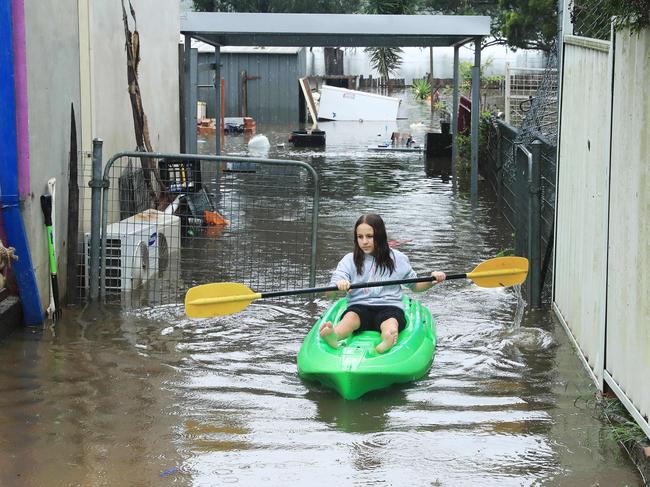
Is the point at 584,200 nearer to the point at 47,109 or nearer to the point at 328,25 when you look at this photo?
the point at 47,109

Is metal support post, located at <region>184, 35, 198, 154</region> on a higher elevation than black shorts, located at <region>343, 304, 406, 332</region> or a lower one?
higher

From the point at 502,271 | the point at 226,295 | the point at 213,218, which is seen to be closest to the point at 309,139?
the point at 213,218

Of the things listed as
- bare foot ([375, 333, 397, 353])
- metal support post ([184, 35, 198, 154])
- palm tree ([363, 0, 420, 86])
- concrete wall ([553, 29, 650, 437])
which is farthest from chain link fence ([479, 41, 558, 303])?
palm tree ([363, 0, 420, 86])

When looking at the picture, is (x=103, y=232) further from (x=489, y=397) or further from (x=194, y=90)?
(x=194, y=90)

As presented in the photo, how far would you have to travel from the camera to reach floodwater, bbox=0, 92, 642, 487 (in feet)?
17.0

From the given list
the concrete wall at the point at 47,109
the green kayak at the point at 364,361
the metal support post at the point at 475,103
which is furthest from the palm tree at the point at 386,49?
the green kayak at the point at 364,361

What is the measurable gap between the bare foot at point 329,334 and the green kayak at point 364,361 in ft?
0.13

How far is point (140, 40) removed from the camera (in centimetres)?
1302

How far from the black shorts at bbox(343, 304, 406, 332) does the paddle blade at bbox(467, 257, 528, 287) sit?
2.89 ft

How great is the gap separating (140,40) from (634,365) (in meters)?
9.20

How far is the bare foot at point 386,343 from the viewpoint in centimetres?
662

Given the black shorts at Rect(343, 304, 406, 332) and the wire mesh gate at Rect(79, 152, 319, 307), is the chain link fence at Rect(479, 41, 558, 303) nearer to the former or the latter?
the wire mesh gate at Rect(79, 152, 319, 307)

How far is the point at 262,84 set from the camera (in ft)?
122

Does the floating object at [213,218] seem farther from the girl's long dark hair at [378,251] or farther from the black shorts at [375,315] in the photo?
the black shorts at [375,315]
